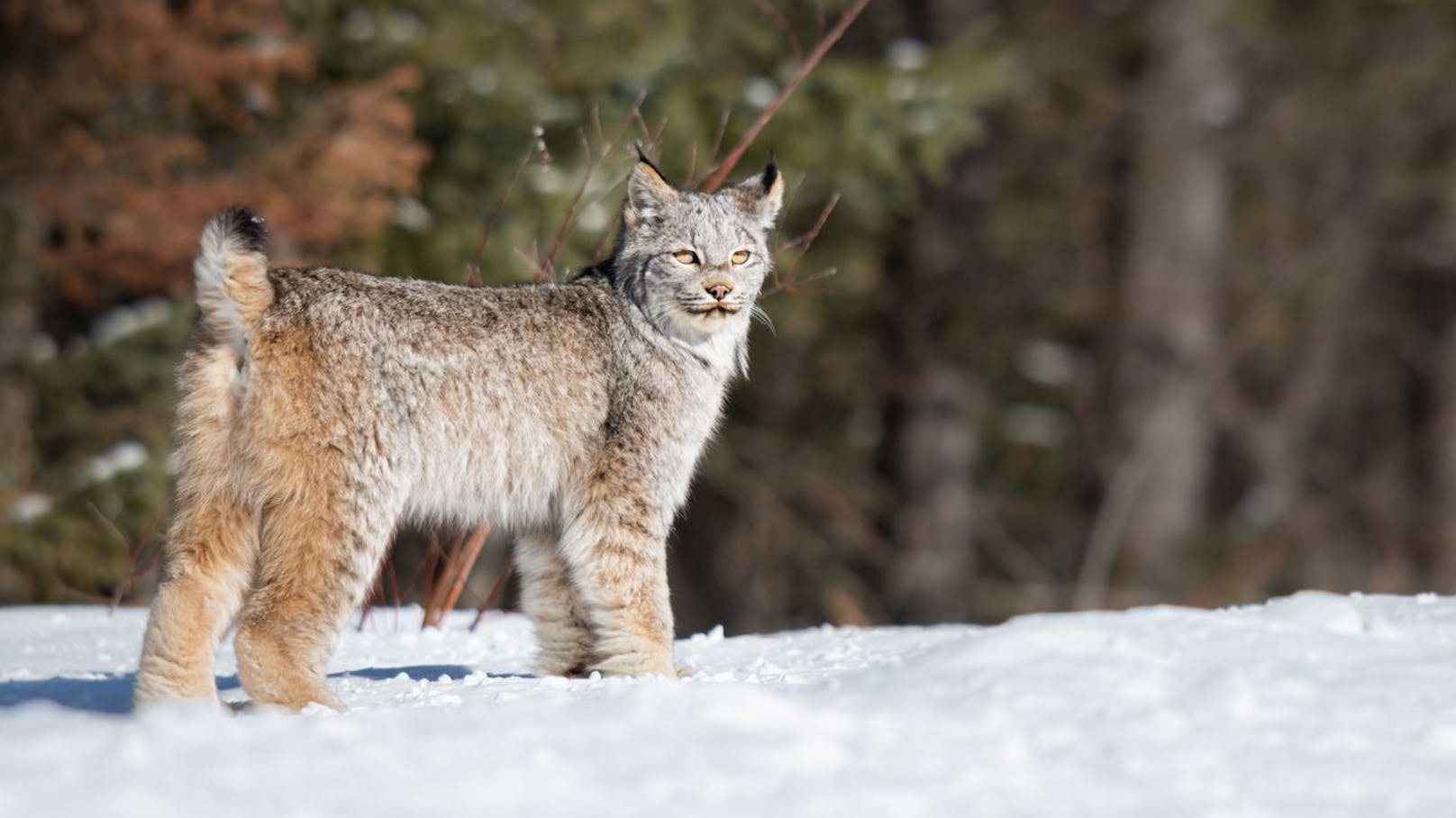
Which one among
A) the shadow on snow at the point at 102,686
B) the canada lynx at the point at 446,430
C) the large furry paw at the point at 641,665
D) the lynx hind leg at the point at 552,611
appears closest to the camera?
the canada lynx at the point at 446,430

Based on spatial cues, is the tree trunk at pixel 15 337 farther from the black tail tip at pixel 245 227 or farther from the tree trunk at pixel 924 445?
the tree trunk at pixel 924 445

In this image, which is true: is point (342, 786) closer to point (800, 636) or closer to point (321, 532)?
point (321, 532)

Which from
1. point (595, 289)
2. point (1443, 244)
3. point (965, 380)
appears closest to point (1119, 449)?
point (965, 380)

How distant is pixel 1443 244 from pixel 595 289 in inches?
713

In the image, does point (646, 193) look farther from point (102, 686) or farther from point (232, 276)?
point (102, 686)

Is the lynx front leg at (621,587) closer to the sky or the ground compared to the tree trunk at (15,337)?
closer to the ground

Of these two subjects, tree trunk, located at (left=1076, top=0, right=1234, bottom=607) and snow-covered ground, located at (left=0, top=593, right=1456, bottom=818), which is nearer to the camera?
snow-covered ground, located at (left=0, top=593, right=1456, bottom=818)

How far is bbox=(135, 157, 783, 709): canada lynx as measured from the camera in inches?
199

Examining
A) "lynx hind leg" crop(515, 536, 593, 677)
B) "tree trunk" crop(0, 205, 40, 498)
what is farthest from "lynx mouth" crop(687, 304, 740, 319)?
"tree trunk" crop(0, 205, 40, 498)

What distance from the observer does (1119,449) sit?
16766 millimetres

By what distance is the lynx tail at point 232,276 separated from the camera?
Result: 5059mm

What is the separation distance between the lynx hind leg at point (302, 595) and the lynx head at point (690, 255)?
1356 millimetres

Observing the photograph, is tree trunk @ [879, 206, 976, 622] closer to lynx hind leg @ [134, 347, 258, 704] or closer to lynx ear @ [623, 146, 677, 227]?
lynx ear @ [623, 146, 677, 227]

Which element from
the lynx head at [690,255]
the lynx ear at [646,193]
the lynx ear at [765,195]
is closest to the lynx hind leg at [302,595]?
the lynx head at [690,255]
